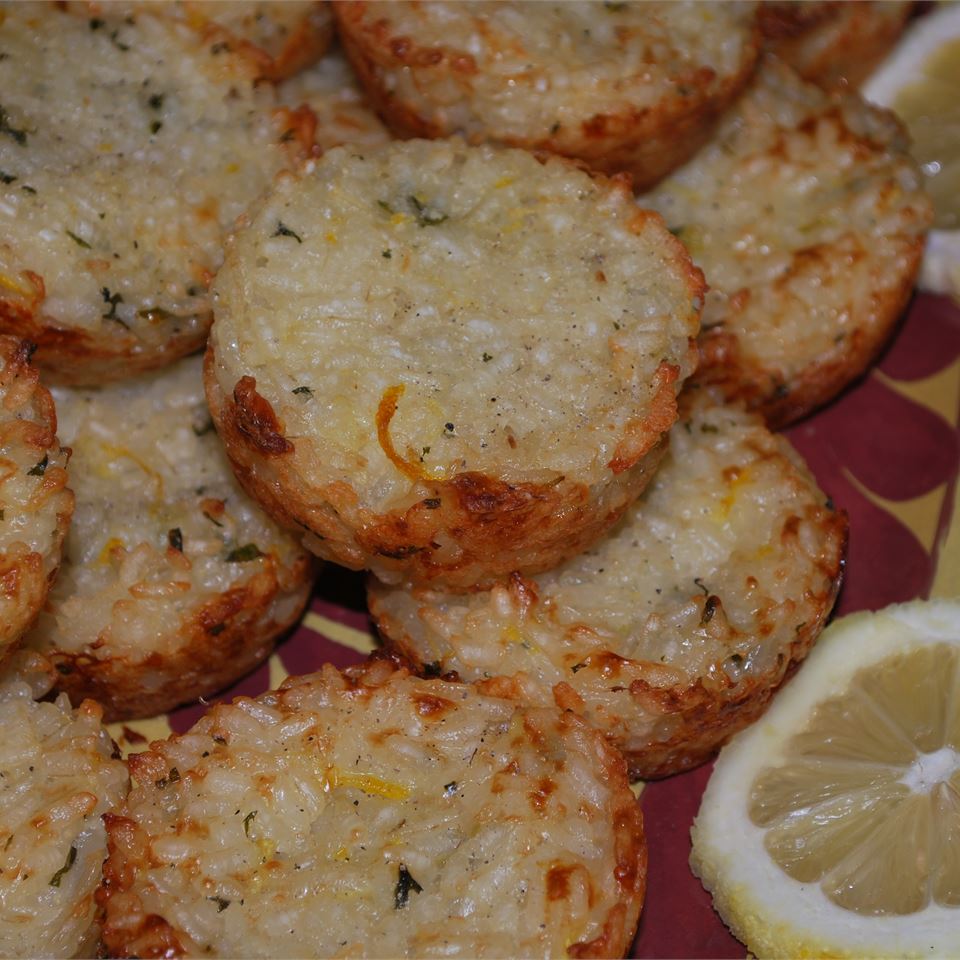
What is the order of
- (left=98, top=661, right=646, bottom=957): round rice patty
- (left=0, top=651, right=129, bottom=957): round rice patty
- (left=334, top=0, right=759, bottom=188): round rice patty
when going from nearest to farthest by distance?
(left=98, top=661, right=646, bottom=957): round rice patty, (left=0, top=651, right=129, bottom=957): round rice patty, (left=334, top=0, right=759, bottom=188): round rice patty

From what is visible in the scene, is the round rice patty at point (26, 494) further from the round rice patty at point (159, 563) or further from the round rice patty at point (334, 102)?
the round rice patty at point (334, 102)

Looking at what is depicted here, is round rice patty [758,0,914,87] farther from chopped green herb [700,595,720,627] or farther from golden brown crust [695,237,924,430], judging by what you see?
chopped green herb [700,595,720,627]

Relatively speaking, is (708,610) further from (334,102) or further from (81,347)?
(334,102)

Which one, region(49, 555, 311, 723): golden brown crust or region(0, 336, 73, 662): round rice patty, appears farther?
region(49, 555, 311, 723): golden brown crust

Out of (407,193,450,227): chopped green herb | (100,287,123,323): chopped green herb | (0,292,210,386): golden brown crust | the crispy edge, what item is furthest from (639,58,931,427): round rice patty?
(100,287,123,323): chopped green herb

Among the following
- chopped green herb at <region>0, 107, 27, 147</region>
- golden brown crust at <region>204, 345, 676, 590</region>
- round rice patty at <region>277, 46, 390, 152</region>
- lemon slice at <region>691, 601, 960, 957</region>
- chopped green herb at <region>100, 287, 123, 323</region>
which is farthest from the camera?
round rice patty at <region>277, 46, 390, 152</region>

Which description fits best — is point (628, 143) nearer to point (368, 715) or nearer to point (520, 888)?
point (368, 715)
